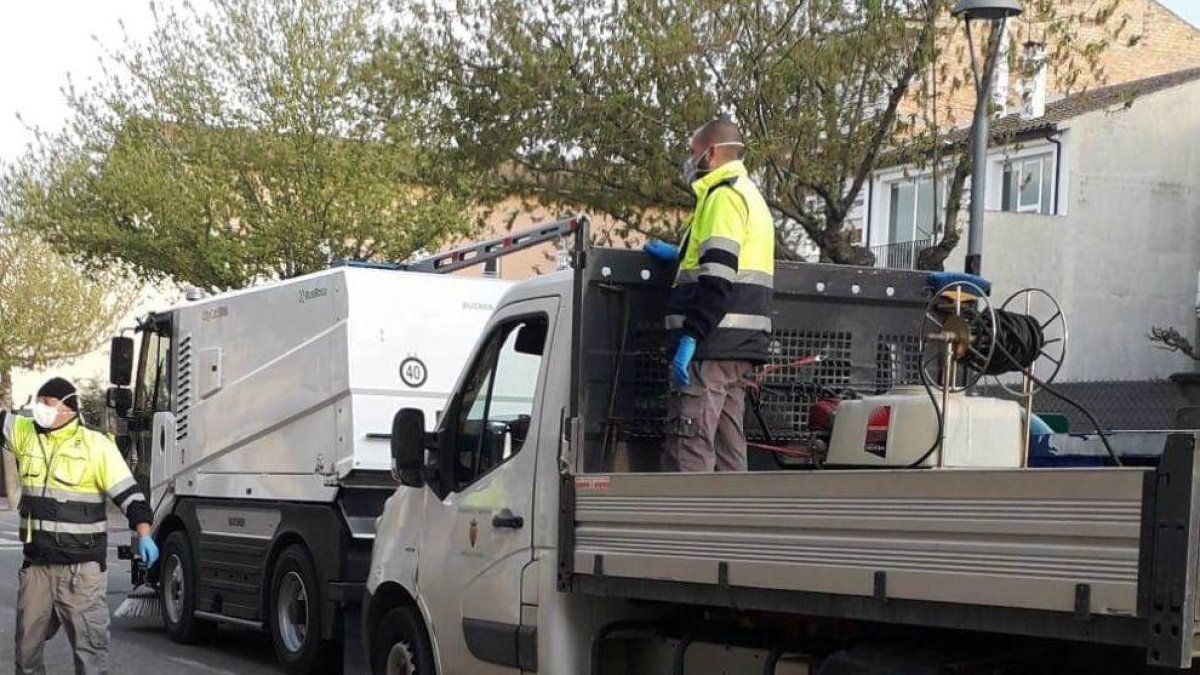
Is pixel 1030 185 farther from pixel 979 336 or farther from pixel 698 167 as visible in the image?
pixel 979 336

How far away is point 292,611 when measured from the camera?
10.9 meters

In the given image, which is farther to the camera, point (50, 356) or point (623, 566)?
point (50, 356)

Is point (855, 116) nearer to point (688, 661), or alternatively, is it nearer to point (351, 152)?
point (688, 661)

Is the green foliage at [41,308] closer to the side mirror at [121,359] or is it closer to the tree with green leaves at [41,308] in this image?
the tree with green leaves at [41,308]

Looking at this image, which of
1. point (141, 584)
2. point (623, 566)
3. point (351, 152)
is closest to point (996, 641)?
point (623, 566)

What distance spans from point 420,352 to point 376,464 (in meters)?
0.84

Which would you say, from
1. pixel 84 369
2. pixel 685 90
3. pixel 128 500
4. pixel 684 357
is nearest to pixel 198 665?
pixel 128 500

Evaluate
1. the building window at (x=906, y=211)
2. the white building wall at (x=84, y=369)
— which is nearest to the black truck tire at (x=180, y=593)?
the building window at (x=906, y=211)

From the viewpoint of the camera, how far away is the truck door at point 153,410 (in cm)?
1305

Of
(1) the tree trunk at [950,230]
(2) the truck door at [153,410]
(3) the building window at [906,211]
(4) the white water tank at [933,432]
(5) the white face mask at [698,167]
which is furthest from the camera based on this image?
(3) the building window at [906,211]

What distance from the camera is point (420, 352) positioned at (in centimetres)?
1082

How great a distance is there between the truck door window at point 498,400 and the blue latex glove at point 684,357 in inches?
31.9

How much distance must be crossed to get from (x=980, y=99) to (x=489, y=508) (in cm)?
646

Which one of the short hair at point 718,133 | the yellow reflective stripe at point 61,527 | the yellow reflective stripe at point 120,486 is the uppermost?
the short hair at point 718,133
